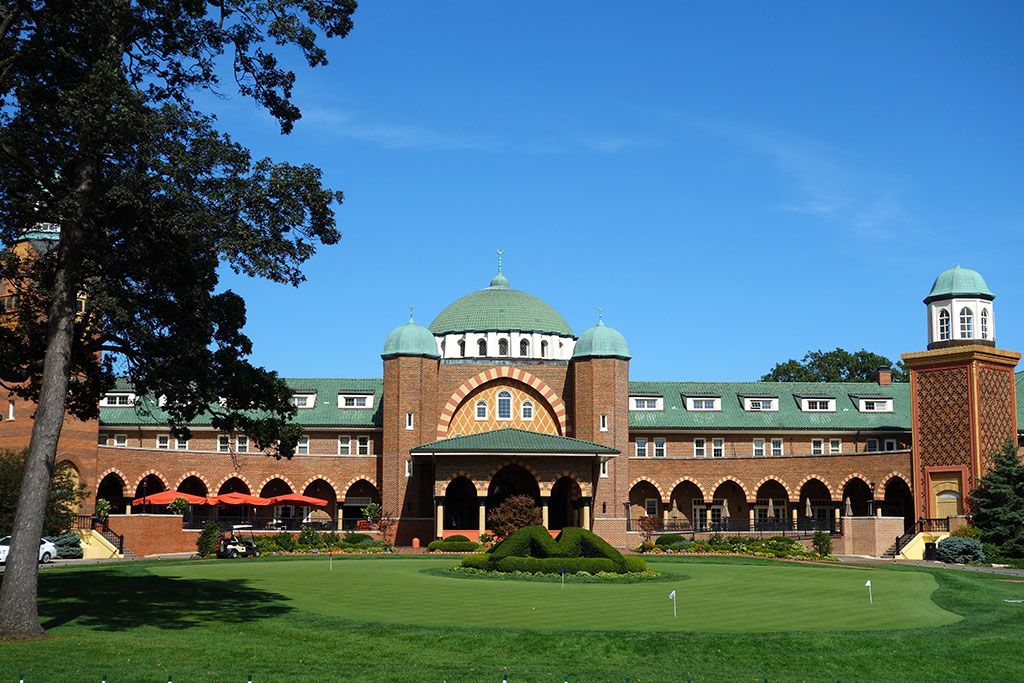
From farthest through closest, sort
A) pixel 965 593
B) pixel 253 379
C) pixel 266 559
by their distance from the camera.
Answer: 1. pixel 266 559
2. pixel 965 593
3. pixel 253 379

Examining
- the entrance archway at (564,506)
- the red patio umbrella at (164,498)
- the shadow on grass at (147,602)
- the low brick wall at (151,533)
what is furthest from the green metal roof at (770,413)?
the shadow on grass at (147,602)

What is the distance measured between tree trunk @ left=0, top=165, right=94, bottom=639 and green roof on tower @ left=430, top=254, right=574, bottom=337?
49329 mm

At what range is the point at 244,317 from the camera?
25359 millimetres

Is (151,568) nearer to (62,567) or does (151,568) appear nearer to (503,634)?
(62,567)

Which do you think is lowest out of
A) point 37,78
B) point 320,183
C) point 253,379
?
point 253,379

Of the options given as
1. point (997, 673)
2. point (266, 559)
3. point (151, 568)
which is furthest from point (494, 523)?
point (997, 673)

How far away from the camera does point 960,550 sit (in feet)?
159

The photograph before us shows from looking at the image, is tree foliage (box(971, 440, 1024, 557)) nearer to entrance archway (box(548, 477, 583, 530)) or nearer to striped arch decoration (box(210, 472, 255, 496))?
entrance archway (box(548, 477, 583, 530))

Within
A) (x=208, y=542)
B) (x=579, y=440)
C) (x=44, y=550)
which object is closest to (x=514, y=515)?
(x=208, y=542)

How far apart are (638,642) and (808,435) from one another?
52370 millimetres

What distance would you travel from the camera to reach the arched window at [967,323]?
185 ft

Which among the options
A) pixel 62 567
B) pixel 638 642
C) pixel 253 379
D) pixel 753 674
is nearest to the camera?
pixel 753 674

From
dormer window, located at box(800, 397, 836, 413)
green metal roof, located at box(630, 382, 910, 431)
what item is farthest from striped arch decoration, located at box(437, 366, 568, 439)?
dormer window, located at box(800, 397, 836, 413)

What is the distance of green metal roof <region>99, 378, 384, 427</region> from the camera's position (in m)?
66.1
